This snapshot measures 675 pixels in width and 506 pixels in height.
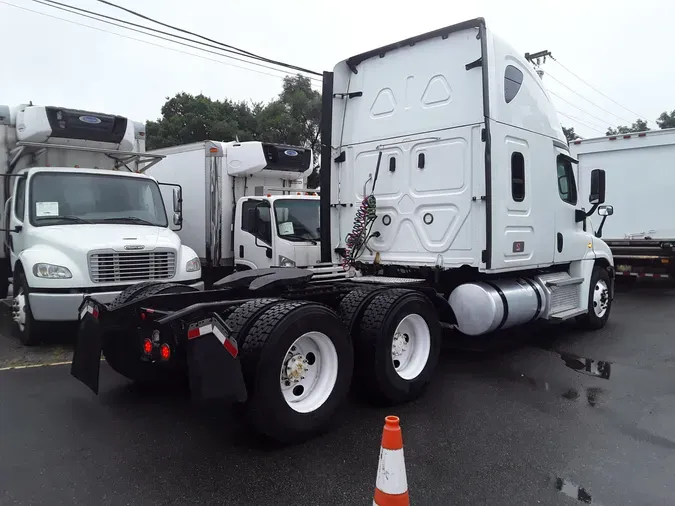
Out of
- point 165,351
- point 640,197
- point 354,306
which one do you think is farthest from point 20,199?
point 640,197

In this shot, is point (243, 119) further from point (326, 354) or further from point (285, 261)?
point (326, 354)

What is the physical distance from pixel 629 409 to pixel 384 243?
3.16 metres

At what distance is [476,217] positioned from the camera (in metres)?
5.69

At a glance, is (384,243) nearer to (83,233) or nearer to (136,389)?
(136,389)

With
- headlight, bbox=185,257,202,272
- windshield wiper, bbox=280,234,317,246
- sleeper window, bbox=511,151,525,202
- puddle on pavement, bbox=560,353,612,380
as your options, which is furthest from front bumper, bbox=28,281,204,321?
puddle on pavement, bbox=560,353,612,380

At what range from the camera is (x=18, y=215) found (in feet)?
25.3

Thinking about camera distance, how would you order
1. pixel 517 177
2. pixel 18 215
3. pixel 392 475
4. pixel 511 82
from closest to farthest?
pixel 392 475, pixel 511 82, pixel 517 177, pixel 18 215

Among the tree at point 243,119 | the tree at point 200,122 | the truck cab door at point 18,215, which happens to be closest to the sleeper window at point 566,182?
the truck cab door at point 18,215

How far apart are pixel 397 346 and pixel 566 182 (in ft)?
13.8

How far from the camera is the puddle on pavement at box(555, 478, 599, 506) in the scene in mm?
3249

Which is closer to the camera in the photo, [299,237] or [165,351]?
[165,351]

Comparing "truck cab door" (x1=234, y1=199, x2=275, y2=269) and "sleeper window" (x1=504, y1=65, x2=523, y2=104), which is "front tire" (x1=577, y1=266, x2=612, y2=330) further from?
"truck cab door" (x1=234, y1=199, x2=275, y2=269)

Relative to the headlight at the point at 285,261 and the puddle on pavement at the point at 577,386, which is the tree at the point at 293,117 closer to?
the headlight at the point at 285,261

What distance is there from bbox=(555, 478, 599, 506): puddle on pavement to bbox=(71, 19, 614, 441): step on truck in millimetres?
1606
